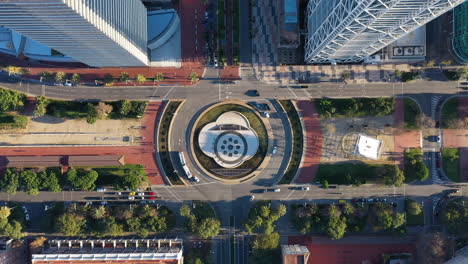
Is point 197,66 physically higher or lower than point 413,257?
higher

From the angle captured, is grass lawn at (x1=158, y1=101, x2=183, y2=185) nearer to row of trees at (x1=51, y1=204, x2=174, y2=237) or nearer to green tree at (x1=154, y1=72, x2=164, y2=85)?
green tree at (x1=154, y1=72, x2=164, y2=85)

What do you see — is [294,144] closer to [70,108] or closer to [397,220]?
[397,220]

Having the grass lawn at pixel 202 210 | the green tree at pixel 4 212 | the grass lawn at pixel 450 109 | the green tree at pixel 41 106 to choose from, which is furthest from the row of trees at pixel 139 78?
the grass lawn at pixel 450 109

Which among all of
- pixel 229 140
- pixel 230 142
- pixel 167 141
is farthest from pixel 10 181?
pixel 230 142

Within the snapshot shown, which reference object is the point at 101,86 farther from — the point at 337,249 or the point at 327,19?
the point at 337,249

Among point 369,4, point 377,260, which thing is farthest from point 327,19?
point 377,260

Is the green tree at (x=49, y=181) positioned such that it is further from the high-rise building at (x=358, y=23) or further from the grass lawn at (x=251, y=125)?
the high-rise building at (x=358, y=23)
